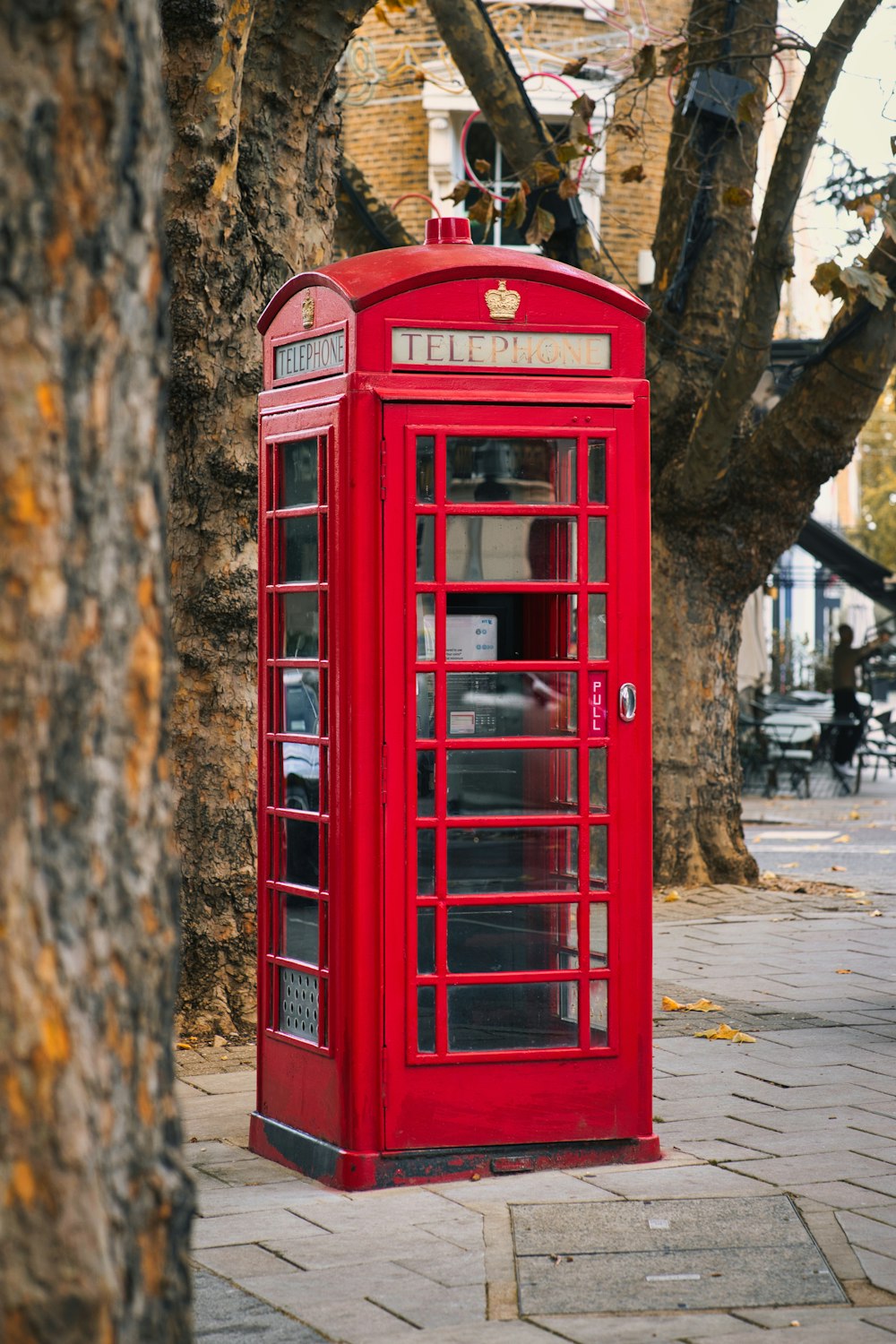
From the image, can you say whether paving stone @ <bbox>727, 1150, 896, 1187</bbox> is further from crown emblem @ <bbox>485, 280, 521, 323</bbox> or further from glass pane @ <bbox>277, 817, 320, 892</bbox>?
crown emblem @ <bbox>485, 280, 521, 323</bbox>

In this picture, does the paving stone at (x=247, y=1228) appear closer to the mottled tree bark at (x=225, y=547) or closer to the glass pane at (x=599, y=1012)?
the glass pane at (x=599, y=1012)

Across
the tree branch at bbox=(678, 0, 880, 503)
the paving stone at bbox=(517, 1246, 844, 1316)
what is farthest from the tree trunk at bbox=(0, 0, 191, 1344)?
the tree branch at bbox=(678, 0, 880, 503)

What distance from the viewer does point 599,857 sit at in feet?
16.9

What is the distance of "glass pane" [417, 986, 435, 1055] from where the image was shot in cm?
500

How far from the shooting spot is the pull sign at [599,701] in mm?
5117

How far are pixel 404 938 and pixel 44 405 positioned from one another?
121 inches

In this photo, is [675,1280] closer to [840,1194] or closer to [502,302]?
[840,1194]

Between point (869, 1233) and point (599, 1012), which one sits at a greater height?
point (599, 1012)

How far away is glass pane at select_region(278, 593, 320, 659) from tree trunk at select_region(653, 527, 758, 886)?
6437 millimetres

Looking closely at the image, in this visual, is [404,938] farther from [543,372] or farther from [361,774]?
[543,372]

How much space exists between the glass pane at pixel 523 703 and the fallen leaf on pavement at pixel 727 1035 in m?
2.42

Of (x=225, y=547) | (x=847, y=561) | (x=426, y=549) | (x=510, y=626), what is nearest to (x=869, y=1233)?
(x=510, y=626)

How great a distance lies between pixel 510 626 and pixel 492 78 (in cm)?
736

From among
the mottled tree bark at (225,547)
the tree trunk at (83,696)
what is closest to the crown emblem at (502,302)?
the mottled tree bark at (225,547)
